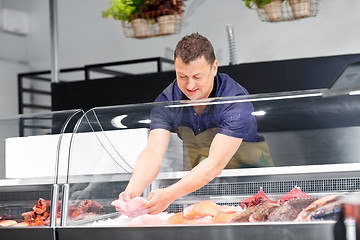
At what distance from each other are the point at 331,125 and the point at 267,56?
3.42m

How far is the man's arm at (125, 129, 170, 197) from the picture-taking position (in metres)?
1.85

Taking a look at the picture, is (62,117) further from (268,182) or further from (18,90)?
(18,90)

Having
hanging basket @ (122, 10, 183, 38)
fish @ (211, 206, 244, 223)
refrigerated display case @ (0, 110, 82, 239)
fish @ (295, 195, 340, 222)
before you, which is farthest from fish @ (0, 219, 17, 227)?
hanging basket @ (122, 10, 183, 38)

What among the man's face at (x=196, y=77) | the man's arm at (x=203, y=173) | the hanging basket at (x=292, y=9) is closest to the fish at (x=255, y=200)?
the man's arm at (x=203, y=173)

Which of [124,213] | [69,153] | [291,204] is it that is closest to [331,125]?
[291,204]

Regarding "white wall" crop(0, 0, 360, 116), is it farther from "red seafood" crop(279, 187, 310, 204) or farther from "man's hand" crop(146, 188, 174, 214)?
"man's hand" crop(146, 188, 174, 214)

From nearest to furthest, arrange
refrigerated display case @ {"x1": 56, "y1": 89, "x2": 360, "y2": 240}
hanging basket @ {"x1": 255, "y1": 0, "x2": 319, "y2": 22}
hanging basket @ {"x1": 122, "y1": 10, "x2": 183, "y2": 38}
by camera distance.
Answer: refrigerated display case @ {"x1": 56, "y1": 89, "x2": 360, "y2": 240}
hanging basket @ {"x1": 255, "y1": 0, "x2": 319, "y2": 22}
hanging basket @ {"x1": 122, "y1": 10, "x2": 183, "y2": 38}

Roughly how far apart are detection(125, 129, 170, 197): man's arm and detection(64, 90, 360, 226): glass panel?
0.02m

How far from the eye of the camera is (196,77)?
1.99 meters

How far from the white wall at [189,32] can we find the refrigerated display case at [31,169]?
3.25 m

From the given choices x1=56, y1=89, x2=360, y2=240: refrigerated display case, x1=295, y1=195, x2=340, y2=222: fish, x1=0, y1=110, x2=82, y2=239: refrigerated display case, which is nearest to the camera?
x1=295, y1=195, x2=340, y2=222: fish

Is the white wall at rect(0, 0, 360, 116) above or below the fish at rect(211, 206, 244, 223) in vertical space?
above

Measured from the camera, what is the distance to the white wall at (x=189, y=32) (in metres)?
4.84

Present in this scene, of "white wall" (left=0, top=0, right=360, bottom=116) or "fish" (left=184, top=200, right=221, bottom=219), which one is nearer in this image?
"fish" (left=184, top=200, right=221, bottom=219)
